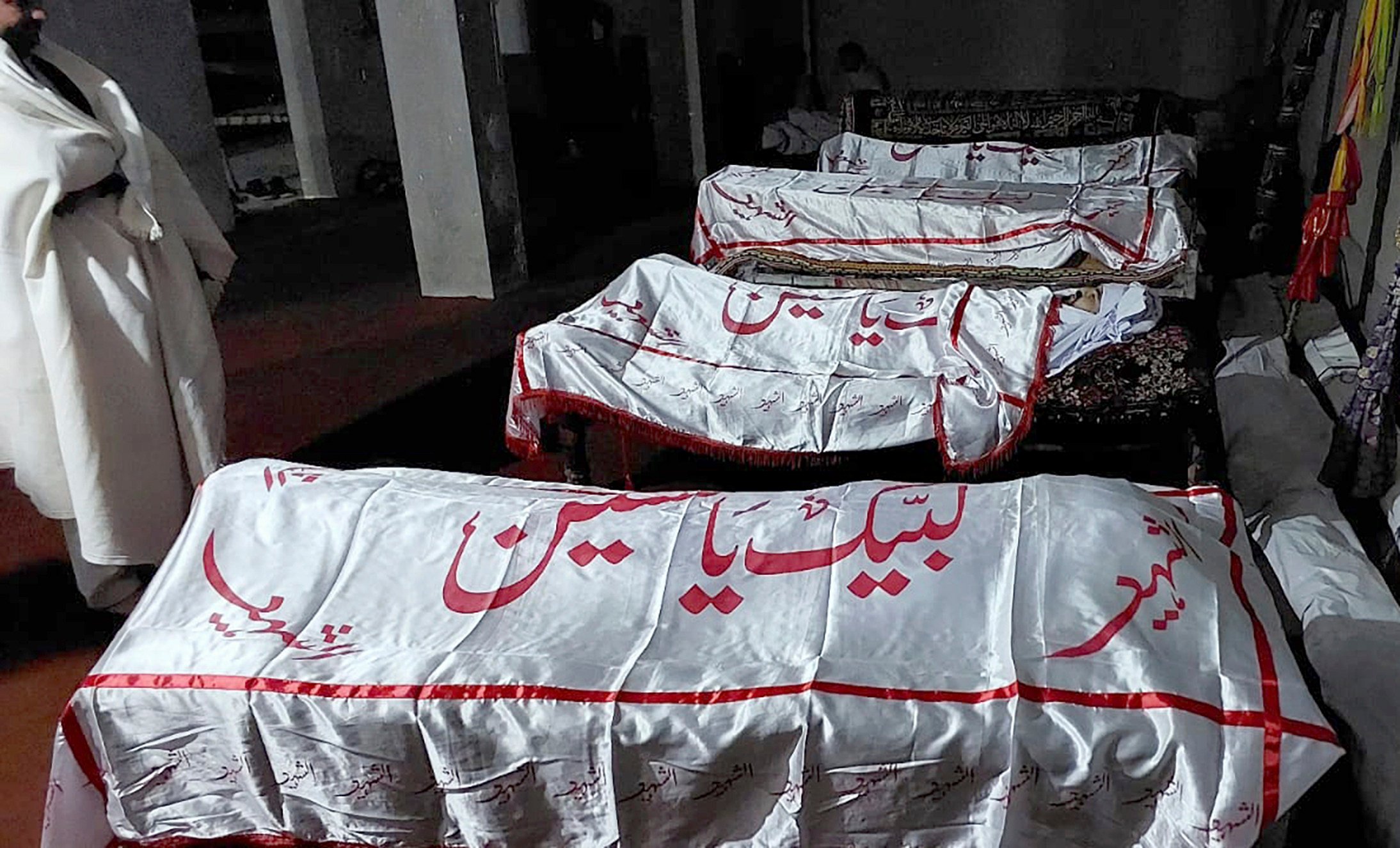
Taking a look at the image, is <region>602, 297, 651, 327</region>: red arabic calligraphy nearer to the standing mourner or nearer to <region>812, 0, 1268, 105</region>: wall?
the standing mourner

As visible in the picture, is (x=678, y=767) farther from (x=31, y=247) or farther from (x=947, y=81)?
(x=947, y=81)

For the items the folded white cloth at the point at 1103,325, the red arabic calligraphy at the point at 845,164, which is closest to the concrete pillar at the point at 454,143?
the red arabic calligraphy at the point at 845,164

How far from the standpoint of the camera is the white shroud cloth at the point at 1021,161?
541 cm

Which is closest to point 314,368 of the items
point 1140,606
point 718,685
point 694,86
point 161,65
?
point 161,65

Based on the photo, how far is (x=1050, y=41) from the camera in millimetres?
7176

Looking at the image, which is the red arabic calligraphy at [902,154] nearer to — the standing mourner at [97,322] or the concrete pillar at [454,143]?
the concrete pillar at [454,143]

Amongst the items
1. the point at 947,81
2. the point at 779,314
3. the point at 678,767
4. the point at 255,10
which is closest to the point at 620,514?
the point at 678,767

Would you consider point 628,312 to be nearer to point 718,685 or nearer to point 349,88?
point 718,685

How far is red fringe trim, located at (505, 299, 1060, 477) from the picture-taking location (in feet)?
10.1

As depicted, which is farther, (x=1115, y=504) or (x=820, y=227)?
(x=820, y=227)

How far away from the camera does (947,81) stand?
7.55m

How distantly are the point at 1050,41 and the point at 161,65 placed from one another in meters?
5.36

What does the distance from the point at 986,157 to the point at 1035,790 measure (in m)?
4.43

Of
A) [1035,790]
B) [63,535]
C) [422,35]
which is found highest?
[422,35]
